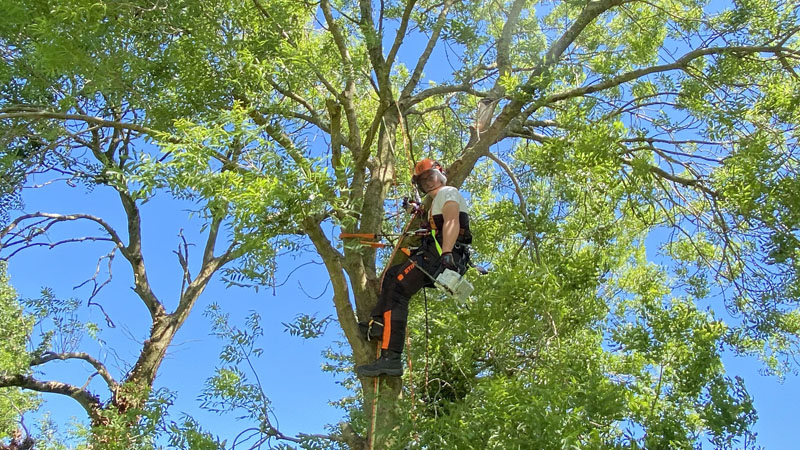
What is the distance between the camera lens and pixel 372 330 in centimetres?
464

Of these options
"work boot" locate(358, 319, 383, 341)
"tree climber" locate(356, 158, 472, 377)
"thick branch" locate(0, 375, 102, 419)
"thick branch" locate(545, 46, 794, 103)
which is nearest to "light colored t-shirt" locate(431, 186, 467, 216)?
"tree climber" locate(356, 158, 472, 377)

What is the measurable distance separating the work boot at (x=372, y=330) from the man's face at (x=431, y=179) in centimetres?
104

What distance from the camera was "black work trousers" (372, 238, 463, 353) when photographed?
4535 mm

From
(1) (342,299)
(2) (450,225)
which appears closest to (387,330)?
(1) (342,299)

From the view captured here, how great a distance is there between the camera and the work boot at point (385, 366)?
14.7 ft

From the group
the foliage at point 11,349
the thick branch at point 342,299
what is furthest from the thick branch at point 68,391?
the thick branch at point 342,299

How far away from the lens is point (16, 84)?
6148 millimetres

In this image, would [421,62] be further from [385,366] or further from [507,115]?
[385,366]

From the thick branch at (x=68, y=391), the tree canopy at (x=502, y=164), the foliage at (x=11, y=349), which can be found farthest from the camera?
the thick branch at (x=68, y=391)

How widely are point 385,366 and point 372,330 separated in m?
0.30

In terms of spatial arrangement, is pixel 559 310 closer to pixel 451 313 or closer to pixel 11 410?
pixel 451 313

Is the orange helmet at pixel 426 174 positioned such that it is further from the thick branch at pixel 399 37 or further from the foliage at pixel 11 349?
the foliage at pixel 11 349

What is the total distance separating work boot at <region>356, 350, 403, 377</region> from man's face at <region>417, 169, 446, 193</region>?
1.23 meters

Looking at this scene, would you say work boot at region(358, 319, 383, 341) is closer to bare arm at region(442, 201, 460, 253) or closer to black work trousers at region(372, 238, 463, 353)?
black work trousers at region(372, 238, 463, 353)
